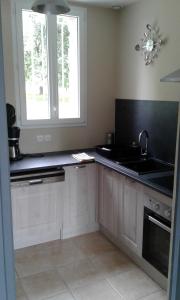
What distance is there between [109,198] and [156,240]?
782 millimetres

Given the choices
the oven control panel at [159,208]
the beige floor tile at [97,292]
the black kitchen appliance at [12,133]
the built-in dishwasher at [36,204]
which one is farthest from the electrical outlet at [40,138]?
the beige floor tile at [97,292]

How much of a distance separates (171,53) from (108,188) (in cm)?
149

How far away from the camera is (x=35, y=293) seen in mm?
2305

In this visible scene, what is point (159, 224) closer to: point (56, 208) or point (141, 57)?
point (56, 208)

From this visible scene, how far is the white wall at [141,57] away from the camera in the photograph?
2.70 meters

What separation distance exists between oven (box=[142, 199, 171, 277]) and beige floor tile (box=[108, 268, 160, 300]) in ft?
0.61

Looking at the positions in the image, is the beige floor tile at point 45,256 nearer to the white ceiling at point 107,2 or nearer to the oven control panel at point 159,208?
the oven control panel at point 159,208

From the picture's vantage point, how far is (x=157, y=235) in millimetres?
2277

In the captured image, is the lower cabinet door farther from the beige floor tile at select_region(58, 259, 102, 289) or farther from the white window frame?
the white window frame

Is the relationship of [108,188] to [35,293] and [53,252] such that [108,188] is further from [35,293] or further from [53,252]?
[35,293]

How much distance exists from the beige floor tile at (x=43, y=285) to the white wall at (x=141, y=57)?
2003 millimetres

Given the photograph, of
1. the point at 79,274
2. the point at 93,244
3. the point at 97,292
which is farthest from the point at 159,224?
the point at 93,244

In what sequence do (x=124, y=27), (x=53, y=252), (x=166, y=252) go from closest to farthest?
(x=166, y=252) → (x=53, y=252) → (x=124, y=27)

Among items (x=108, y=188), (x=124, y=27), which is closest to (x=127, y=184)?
(x=108, y=188)
